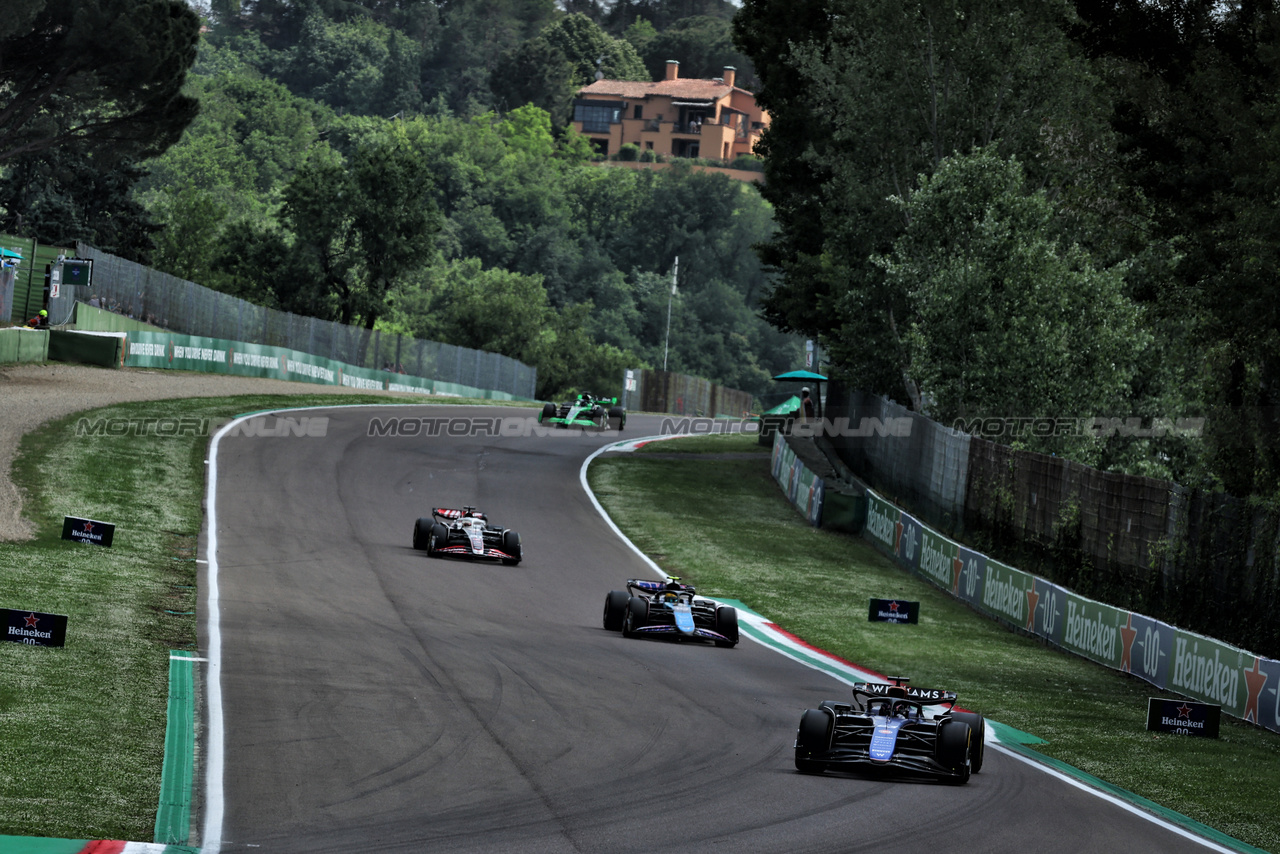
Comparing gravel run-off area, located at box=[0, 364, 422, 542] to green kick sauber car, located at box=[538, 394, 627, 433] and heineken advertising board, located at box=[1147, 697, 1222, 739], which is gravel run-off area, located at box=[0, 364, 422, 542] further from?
heineken advertising board, located at box=[1147, 697, 1222, 739]

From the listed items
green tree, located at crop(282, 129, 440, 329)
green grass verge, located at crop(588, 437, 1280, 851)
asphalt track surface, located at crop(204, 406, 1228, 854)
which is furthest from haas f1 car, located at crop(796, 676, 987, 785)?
green tree, located at crop(282, 129, 440, 329)

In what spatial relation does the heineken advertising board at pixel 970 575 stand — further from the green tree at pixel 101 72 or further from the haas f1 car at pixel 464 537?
the green tree at pixel 101 72

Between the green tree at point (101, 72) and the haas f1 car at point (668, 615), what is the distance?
32.8 metres

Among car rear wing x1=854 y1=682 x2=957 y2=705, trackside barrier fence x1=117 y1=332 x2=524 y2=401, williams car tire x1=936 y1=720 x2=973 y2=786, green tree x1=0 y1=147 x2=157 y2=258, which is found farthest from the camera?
green tree x1=0 y1=147 x2=157 y2=258

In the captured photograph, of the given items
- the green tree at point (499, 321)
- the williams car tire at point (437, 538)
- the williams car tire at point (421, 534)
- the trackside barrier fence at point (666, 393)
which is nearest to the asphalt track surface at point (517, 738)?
the williams car tire at point (437, 538)

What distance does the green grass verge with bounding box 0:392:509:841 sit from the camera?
30.7 ft

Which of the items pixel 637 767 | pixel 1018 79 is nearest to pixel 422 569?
pixel 637 767

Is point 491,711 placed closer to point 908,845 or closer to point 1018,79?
point 908,845

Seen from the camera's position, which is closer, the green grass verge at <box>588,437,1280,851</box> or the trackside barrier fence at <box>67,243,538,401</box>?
the green grass verge at <box>588,437,1280,851</box>

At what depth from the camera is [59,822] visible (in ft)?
28.5

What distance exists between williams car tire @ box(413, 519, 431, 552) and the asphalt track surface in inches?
22.3

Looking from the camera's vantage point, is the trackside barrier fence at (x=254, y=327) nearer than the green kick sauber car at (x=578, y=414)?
No

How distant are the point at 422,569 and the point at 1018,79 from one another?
23.4m

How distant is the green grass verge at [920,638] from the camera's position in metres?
13.4
